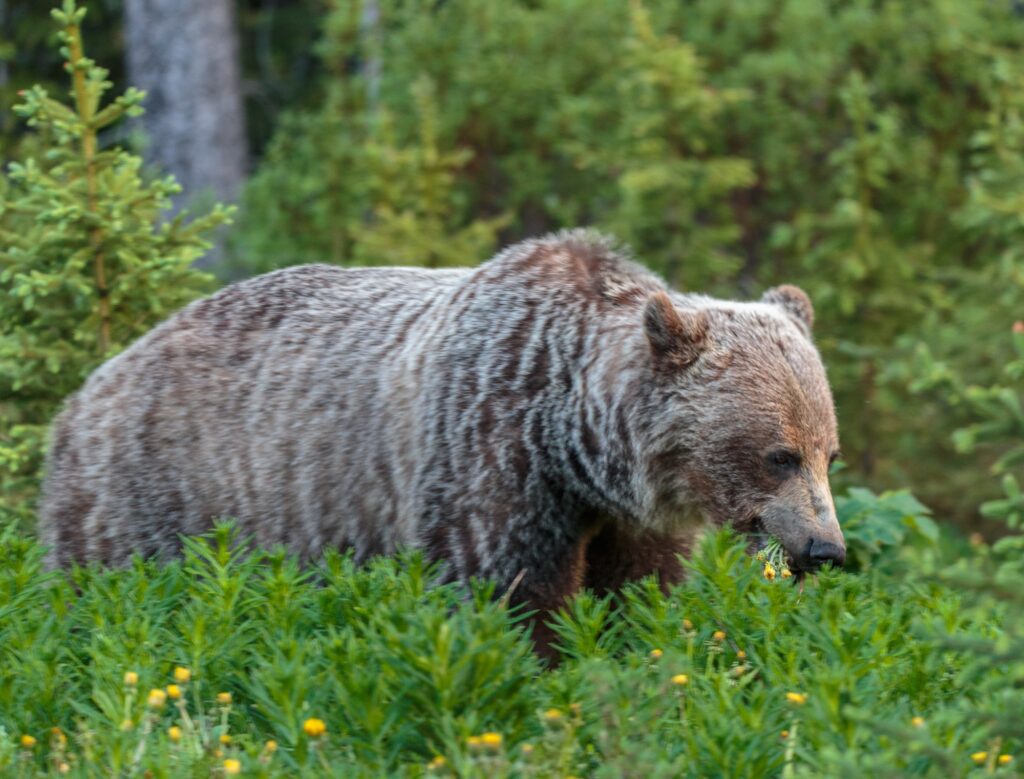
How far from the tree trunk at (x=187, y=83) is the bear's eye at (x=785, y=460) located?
380 inches

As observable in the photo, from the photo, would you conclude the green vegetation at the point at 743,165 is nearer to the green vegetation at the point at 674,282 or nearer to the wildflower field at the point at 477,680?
the green vegetation at the point at 674,282

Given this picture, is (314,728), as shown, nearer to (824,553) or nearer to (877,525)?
(824,553)

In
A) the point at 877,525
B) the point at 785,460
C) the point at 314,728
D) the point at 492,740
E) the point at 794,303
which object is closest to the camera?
the point at 492,740

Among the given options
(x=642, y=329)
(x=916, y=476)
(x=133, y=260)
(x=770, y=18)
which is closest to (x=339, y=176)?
(x=770, y=18)

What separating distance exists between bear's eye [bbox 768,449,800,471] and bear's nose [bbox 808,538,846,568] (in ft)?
0.93

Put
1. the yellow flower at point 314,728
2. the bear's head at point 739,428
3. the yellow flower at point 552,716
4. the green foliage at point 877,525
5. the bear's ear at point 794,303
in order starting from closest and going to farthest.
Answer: the yellow flower at point 314,728
the yellow flower at point 552,716
the bear's head at point 739,428
the bear's ear at point 794,303
the green foliage at point 877,525

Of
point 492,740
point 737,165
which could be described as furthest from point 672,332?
point 737,165

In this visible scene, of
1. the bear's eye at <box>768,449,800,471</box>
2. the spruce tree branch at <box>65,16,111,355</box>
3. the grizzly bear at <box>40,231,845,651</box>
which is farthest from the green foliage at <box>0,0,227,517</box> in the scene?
the bear's eye at <box>768,449,800,471</box>

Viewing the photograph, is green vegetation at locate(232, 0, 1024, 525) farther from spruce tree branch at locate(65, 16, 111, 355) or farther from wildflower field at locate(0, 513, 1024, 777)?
wildflower field at locate(0, 513, 1024, 777)

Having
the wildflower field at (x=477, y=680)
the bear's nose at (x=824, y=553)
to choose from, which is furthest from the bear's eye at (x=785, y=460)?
the wildflower field at (x=477, y=680)

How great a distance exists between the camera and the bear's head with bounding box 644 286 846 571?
502 centimetres

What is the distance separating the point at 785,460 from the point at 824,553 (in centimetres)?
35

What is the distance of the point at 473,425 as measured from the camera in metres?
5.14

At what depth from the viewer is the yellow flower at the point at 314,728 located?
3.25 meters
